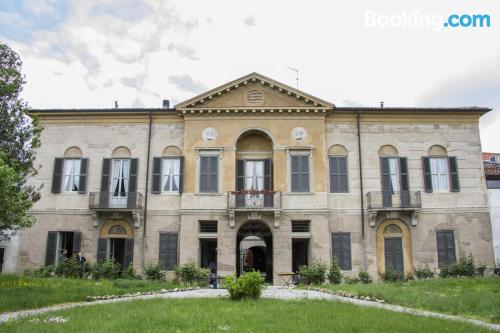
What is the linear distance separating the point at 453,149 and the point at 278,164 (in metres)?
10.1

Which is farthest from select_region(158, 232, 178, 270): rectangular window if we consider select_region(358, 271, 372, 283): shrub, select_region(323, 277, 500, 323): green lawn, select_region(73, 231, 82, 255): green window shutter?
select_region(323, 277, 500, 323): green lawn

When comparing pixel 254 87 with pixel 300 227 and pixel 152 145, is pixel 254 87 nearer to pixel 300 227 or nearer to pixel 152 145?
pixel 152 145

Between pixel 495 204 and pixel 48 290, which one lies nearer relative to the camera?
pixel 48 290

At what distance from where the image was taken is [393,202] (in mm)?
25266

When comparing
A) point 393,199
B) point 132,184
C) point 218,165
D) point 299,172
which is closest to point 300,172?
point 299,172

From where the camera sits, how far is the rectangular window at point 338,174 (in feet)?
85.0

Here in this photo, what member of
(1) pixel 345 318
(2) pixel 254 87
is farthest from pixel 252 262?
(1) pixel 345 318

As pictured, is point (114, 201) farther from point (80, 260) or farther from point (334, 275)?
point (334, 275)

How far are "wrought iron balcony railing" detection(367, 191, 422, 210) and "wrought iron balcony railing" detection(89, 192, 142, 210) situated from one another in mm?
12794

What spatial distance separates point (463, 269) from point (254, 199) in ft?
36.9

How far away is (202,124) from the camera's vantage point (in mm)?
26562

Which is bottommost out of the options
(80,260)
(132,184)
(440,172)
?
(80,260)

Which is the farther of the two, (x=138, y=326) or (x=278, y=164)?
(x=278, y=164)

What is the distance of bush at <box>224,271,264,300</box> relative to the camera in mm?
14062
